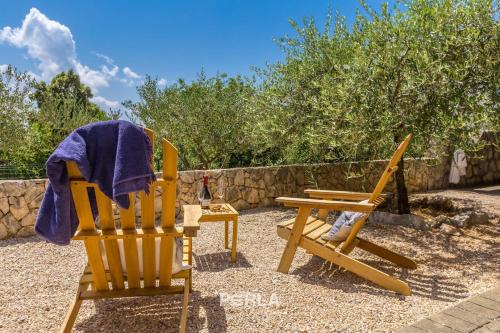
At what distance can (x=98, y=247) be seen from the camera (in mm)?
2420

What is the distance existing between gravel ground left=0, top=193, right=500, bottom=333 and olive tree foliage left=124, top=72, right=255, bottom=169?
434cm

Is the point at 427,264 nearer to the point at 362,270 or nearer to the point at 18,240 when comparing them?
the point at 362,270

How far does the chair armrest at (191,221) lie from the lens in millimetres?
2426

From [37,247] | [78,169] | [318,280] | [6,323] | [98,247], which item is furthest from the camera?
[37,247]

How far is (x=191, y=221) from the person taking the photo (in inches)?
101

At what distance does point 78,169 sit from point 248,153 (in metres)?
7.87

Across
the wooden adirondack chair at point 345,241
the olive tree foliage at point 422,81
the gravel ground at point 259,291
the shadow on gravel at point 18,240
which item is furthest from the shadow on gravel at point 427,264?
the shadow on gravel at point 18,240

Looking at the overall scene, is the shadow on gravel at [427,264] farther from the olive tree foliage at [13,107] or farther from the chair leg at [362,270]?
the olive tree foliage at [13,107]

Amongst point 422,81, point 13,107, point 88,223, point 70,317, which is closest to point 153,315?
point 70,317

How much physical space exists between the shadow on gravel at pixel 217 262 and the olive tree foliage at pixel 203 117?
4.40 m

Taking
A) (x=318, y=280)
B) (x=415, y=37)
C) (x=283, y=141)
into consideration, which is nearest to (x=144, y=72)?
(x=283, y=141)

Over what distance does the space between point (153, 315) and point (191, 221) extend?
779 millimetres

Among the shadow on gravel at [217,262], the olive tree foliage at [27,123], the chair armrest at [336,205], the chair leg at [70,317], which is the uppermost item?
the olive tree foliage at [27,123]

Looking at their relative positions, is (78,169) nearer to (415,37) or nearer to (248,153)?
(415,37)
